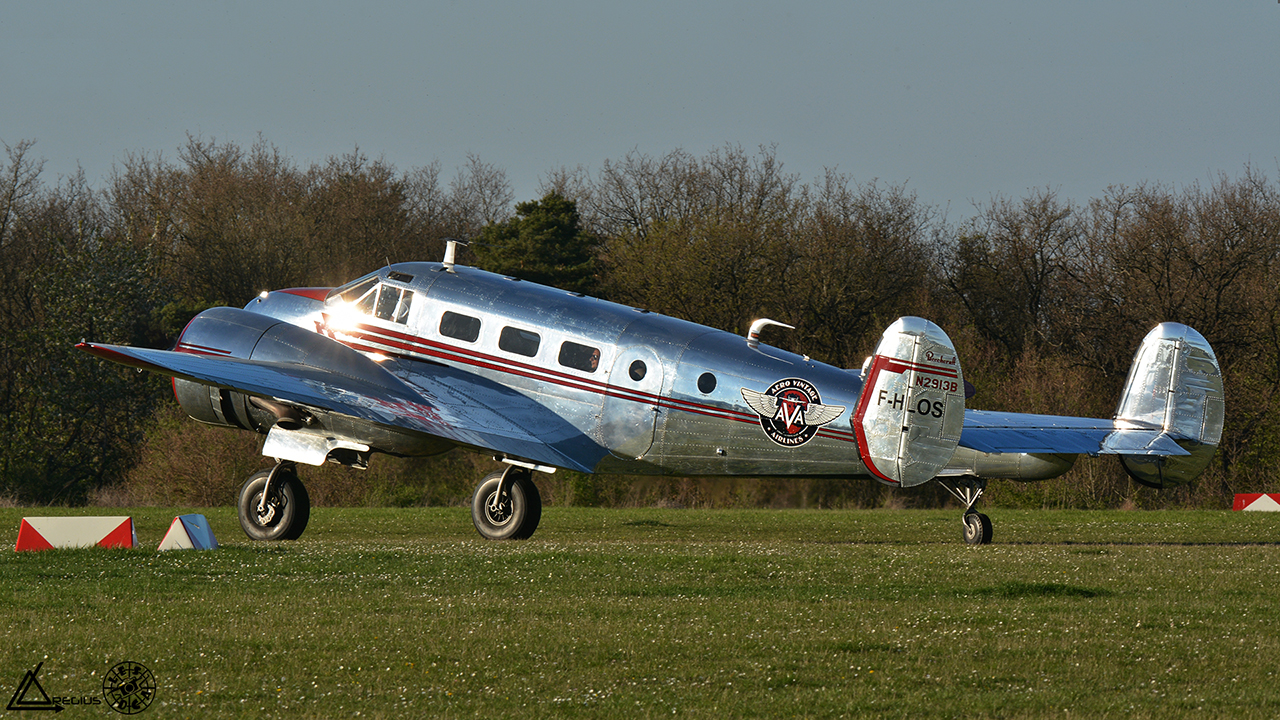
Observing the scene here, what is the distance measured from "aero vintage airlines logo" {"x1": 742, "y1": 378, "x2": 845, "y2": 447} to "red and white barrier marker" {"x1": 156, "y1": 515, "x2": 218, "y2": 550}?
6.89m

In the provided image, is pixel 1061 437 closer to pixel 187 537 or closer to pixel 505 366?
pixel 505 366

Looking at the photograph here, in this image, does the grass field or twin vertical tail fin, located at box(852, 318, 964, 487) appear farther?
twin vertical tail fin, located at box(852, 318, 964, 487)

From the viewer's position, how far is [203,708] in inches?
283

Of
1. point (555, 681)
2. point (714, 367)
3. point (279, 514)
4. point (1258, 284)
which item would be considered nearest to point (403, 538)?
point (279, 514)

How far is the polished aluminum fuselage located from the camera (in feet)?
52.8

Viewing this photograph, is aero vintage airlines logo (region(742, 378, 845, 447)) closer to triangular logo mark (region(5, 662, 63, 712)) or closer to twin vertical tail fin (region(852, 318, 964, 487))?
twin vertical tail fin (region(852, 318, 964, 487))

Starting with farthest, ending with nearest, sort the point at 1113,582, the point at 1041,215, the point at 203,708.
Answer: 1. the point at 1041,215
2. the point at 1113,582
3. the point at 203,708

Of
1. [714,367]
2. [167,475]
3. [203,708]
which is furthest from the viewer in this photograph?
[167,475]

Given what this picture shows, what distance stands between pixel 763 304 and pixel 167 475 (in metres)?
20.8

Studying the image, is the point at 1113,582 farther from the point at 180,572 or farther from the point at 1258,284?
the point at 1258,284

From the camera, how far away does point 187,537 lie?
15.5 metres

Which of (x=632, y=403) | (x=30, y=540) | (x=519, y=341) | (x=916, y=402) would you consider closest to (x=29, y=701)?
(x=30, y=540)

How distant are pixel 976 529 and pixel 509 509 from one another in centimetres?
659

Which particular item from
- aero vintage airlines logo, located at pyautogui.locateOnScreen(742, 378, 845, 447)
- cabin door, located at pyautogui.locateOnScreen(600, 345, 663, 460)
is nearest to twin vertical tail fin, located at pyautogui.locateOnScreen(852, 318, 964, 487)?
aero vintage airlines logo, located at pyautogui.locateOnScreen(742, 378, 845, 447)
